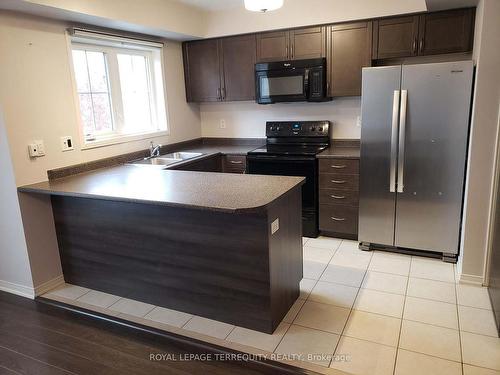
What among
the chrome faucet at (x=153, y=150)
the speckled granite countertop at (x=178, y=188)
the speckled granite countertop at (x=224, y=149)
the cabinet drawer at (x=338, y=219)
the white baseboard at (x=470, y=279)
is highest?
the chrome faucet at (x=153, y=150)

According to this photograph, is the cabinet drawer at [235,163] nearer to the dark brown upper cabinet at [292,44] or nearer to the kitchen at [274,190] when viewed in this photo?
the kitchen at [274,190]

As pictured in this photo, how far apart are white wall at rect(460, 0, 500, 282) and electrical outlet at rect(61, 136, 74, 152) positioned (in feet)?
10.0

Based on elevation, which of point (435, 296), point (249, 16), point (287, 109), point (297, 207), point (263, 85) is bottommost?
point (435, 296)

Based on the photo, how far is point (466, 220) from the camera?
2.80 meters

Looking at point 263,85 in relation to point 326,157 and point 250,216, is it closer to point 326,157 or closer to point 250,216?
point 326,157

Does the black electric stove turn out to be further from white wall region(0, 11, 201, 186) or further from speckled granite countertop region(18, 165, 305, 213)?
white wall region(0, 11, 201, 186)

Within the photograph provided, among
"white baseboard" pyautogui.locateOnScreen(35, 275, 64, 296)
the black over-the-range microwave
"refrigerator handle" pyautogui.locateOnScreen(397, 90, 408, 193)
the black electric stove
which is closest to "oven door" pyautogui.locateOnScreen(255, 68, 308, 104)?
the black over-the-range microwave

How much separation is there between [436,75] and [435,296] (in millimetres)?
1659

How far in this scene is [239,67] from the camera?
4.16 metres

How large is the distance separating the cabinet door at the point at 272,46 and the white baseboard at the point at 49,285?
2.84 meters

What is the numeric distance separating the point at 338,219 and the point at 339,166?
1.73 ft

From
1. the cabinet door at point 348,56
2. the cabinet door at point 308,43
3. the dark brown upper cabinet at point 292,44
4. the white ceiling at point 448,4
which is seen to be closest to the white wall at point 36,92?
the dark brown upper cabinet at point 292,44

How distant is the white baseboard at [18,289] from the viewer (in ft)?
9.47

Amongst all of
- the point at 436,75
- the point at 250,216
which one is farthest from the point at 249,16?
the point at 250,216
